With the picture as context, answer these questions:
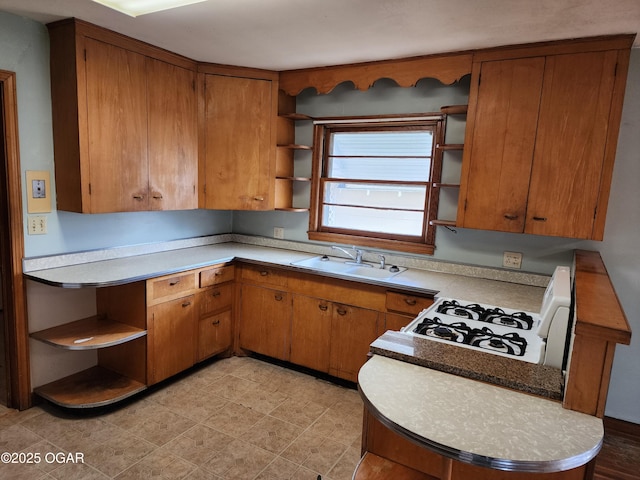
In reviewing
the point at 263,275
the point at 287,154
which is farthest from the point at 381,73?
the point at 263,275

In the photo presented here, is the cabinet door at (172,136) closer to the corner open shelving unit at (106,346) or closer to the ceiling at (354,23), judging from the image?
the ceiling at (354,23)

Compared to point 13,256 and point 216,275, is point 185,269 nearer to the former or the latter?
point 216,275

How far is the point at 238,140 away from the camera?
326 cm

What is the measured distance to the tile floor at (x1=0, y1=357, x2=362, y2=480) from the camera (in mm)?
2062

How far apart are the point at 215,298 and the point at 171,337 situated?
46cm

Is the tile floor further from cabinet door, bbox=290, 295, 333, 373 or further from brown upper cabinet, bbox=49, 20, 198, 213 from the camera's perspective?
brown upper cabinet, bbox=49, 20, 198, 213

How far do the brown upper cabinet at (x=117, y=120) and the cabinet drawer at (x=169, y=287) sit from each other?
1.79 ft

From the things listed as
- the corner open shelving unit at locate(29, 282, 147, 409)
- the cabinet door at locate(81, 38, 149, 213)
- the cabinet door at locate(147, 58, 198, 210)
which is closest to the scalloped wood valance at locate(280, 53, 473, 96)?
the cabinet door at locate(147, 58, 198, 210)

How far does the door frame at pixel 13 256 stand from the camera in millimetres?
2307

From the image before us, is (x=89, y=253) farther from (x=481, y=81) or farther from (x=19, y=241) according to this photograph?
(x=481, y=81)

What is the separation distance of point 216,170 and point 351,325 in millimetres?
1628

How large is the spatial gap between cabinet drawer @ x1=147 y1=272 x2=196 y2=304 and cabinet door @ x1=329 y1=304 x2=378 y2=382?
3.44 ft

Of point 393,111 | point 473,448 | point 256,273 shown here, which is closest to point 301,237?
point 256,273

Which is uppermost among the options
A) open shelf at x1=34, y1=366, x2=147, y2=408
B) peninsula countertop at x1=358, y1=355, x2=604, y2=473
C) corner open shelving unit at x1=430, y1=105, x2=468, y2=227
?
corner open shelving unit at x1=430, y1=105, x2=468, y2=227
